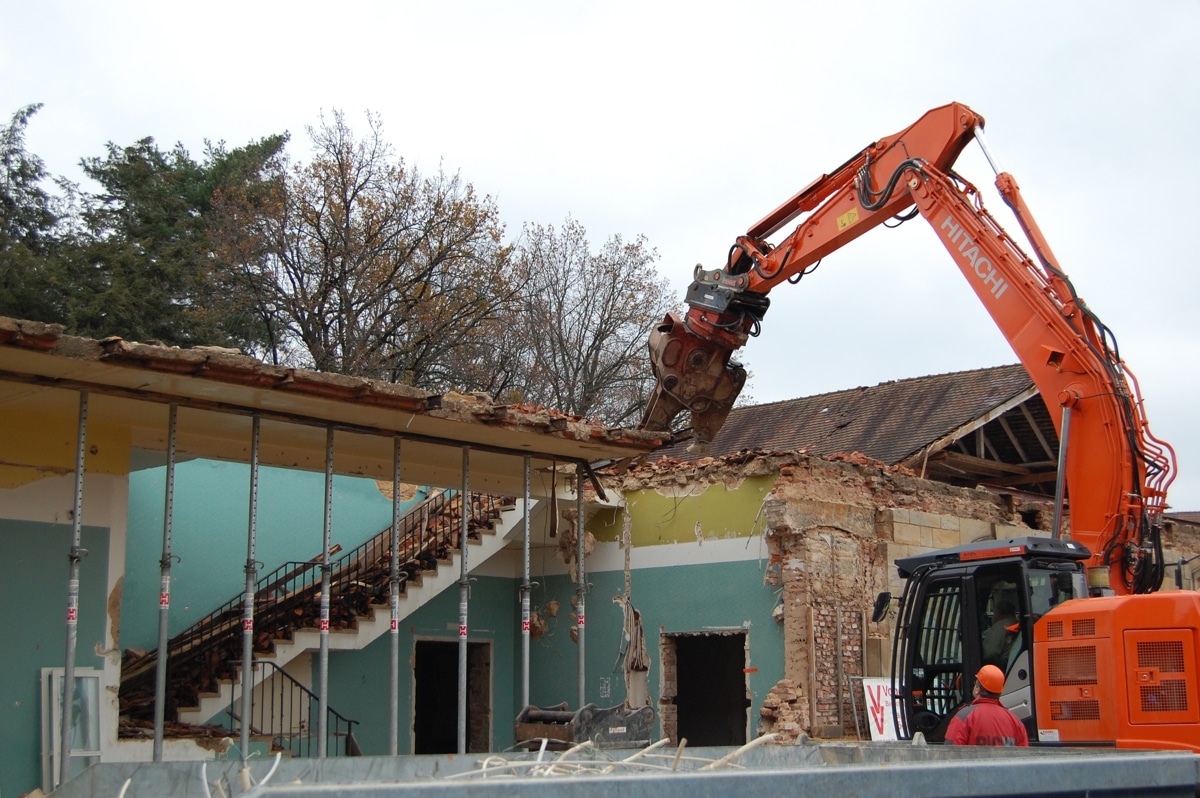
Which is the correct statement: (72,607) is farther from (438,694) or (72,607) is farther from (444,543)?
(438,694)

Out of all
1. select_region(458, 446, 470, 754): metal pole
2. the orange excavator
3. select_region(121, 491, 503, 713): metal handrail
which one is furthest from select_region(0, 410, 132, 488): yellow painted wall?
the orange excavator

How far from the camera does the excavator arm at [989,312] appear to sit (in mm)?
9602

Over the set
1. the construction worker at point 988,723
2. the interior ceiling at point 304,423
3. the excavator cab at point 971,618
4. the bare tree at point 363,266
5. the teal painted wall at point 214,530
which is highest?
the bare tree at point 363,266

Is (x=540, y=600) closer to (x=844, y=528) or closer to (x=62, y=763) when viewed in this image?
(x=844, y=528)

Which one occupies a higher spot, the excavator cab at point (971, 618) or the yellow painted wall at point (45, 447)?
the yellow painted wall at point (45, 447)

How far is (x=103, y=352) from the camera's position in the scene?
8781 millimetres

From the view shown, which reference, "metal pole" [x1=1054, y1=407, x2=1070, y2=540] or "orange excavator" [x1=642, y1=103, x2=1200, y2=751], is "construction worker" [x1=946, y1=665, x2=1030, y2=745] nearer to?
"orange excavator" [x1=642, y1=103, x2=1200, y2=751]

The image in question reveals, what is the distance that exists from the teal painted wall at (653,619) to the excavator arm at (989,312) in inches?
99.8

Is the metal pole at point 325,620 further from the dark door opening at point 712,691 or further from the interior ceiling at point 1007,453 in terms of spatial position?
the interior ceiling at point 1007,453

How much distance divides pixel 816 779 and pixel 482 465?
32.9 feet

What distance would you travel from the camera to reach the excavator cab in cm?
908

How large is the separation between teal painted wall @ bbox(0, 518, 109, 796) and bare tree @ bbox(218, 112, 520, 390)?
17.8 meters

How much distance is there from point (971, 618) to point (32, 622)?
8.05m

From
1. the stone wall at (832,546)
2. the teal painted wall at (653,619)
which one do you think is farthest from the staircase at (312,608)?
the stone wall at (832,546)
